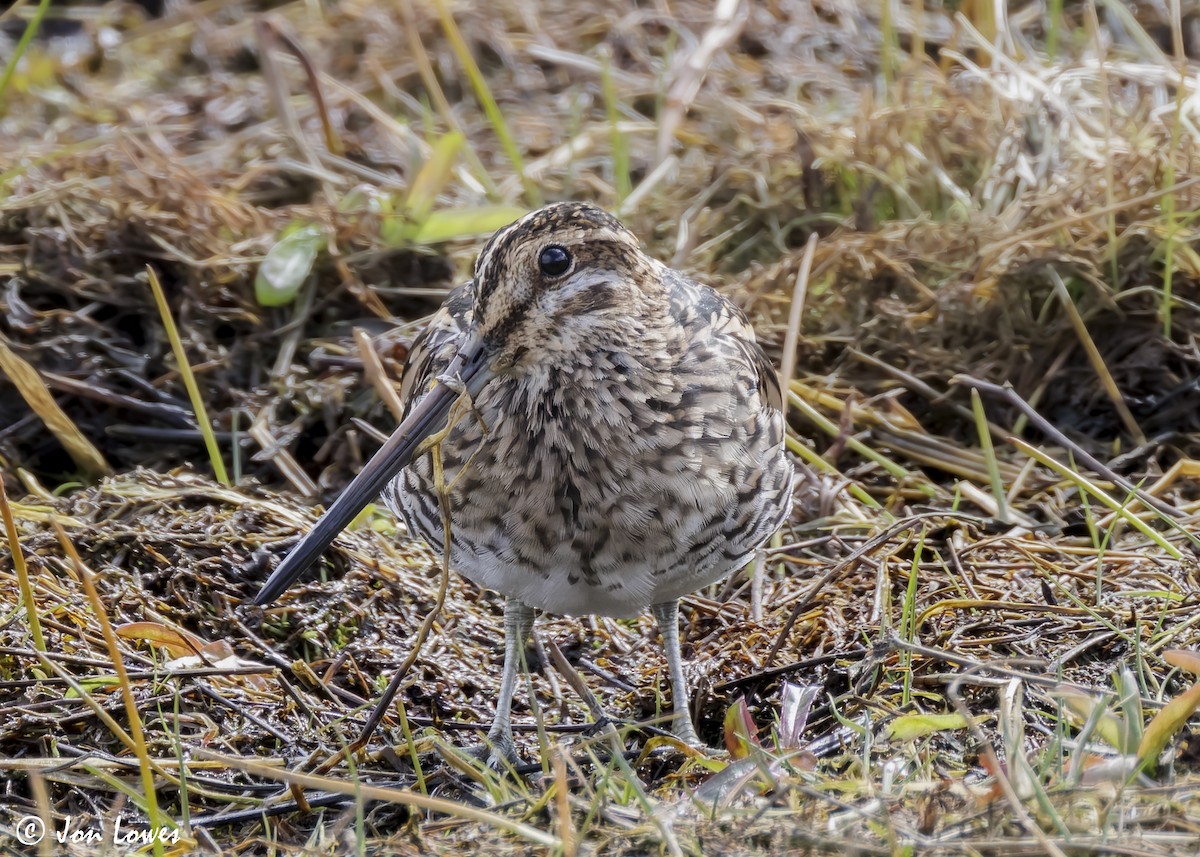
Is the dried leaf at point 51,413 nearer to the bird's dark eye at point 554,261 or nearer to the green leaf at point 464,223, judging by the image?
the green leaf at point 464,223

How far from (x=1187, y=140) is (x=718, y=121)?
186cm

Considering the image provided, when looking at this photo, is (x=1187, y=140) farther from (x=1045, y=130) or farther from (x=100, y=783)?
(x=100, y=783)

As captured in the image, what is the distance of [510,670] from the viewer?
3605 millimetres

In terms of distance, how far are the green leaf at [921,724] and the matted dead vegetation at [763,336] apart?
1 cm

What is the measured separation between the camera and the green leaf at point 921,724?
9.30ft

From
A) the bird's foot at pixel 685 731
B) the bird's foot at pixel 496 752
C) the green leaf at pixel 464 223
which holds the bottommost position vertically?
the bird's foot at pixel 496 752

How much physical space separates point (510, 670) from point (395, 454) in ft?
2.35

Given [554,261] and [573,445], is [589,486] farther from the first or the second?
[554,261]

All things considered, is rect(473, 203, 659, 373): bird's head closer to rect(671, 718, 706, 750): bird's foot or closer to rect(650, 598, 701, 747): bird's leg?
rect(650, 598, 701, 747): bird's leg

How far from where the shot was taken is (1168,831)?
254cm

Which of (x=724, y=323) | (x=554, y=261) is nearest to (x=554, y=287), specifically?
(x=554, y=261)

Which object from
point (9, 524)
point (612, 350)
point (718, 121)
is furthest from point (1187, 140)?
point (9, 524)

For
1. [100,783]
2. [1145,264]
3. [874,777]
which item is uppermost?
[1145,264]

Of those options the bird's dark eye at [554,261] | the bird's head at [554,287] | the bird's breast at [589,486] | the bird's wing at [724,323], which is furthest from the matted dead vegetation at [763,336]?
the bird's dark eye at [554,261]
